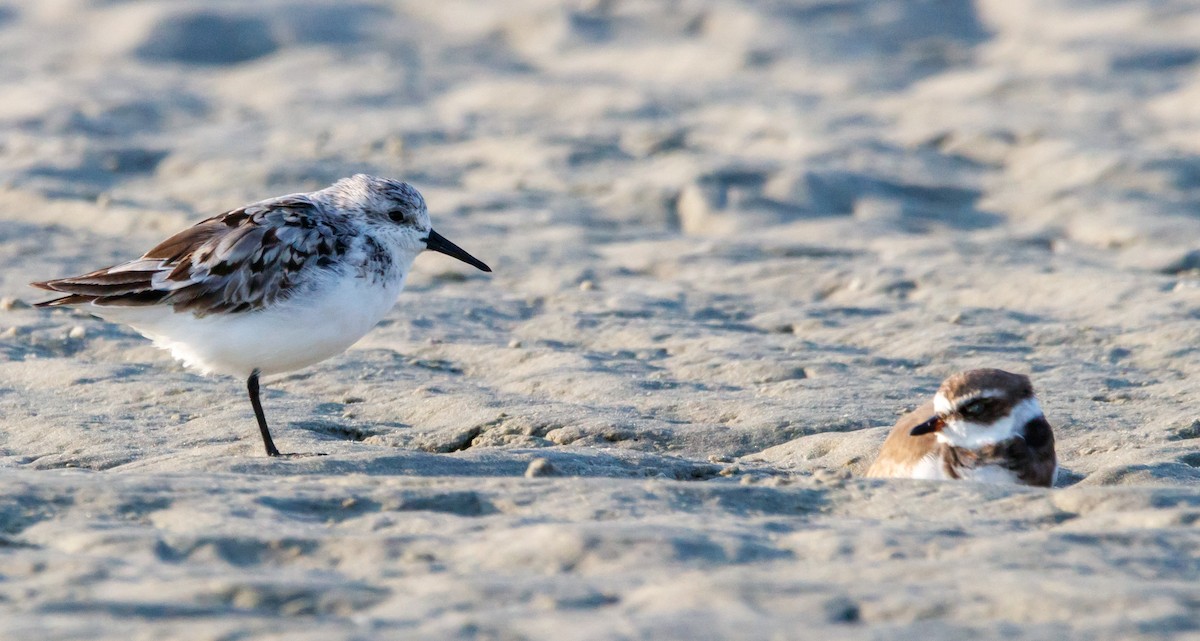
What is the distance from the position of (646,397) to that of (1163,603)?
340 centimetres

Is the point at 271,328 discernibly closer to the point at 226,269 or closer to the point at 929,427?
the point at 226,269

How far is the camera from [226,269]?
19.0 ft

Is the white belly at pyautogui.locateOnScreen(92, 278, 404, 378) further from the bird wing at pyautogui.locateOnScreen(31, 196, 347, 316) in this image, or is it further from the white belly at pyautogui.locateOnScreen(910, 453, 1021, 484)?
the white belly at pyautogui.locateOnScreen(910, 453, 1021, 484)

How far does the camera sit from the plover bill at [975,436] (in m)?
5.52

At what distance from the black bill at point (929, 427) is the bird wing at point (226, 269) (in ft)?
7.85

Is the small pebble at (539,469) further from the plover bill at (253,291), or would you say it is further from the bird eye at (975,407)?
the bird eye at (975,407)

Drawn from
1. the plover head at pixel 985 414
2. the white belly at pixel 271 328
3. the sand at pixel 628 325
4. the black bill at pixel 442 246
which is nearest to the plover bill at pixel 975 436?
the plover head at pixel 985 414

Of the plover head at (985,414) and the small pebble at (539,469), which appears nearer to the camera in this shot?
the small pebble at (539,469)

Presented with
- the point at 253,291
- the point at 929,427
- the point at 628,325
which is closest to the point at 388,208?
the point at 253,291

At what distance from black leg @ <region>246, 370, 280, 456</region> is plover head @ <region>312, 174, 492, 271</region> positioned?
32.7 inches

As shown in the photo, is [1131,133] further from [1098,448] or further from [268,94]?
[268,94]

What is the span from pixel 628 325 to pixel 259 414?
2.74m

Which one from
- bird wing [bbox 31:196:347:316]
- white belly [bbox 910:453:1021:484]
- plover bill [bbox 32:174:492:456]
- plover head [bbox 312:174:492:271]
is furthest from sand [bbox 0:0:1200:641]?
plover head [bbox 312:174:492:271]

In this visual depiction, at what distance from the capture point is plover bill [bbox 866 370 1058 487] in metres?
5.52
